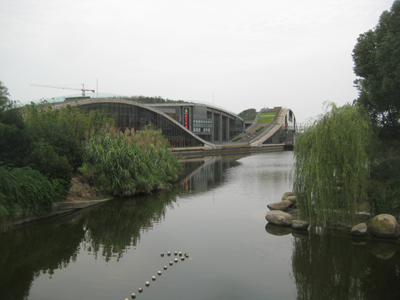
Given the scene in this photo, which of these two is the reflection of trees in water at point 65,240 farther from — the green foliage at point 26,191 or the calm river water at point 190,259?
the green foliage at point 26,191

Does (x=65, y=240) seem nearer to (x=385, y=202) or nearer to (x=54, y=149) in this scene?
(x=54, y=149)

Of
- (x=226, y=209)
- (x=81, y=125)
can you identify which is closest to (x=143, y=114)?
(x=81, y=125)

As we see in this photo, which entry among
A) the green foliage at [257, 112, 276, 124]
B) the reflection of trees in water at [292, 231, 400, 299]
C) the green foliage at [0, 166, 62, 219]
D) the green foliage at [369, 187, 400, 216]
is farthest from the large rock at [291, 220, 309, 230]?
the green foliage at [257, 112, 276, 124]

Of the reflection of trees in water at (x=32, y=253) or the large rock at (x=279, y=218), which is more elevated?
the large rock at (x=279, y=218)

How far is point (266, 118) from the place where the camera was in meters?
88.6

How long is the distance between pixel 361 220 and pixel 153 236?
290 inches

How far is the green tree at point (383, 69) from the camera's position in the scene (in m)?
14.9

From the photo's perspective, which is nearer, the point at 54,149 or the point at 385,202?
the point at 385,202

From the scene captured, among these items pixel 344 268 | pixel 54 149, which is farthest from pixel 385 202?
pixel 54 149

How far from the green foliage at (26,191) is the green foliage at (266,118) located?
7689 centimetres

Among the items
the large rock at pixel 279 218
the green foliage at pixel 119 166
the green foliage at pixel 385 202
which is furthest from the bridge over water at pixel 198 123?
the green foliage at pixel 385 202

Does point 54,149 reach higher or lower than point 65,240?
higher

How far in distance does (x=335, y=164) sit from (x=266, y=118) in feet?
258

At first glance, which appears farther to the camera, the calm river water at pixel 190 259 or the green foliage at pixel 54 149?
the green foliage at pixel 54 149
